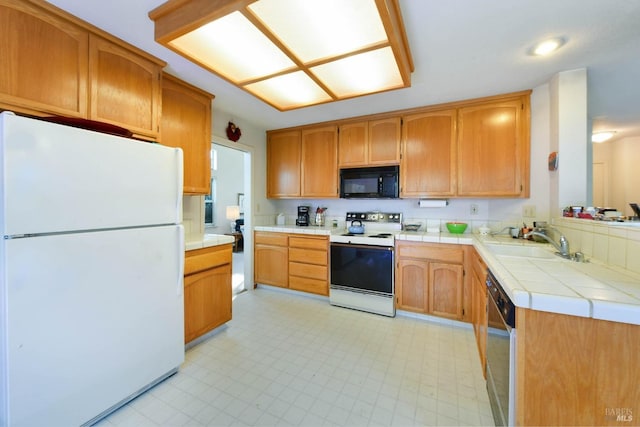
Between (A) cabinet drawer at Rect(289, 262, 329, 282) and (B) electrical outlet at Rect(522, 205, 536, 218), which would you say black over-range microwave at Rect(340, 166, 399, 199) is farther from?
(B) electrical outlet at Rect(522, 205, 536, 218)

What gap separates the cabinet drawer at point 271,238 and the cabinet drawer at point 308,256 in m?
0.17

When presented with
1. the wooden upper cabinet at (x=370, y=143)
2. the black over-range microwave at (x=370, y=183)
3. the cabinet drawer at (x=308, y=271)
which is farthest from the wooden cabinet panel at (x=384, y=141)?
the cabinet drawer at (x=308, y=271)

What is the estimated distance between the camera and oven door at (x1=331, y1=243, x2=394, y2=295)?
2648mm

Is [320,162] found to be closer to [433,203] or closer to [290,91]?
[290,91]

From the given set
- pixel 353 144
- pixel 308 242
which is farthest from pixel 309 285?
pixel 353 144

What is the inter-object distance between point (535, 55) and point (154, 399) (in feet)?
11.3

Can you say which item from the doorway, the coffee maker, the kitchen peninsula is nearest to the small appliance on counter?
the coffee maker

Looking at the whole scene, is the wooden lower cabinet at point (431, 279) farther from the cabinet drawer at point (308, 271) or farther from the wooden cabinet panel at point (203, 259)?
the wooden cabinet panel at point (203, 259)

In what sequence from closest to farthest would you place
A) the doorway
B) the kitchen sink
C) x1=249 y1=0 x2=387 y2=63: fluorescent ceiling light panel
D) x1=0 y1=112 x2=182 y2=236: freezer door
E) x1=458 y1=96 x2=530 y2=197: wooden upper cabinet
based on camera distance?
x1=0 y1=112 x2=182 y2=236: freezer door, x1=249 y1=0 x2=387 y2=63: fluorescent ceiling light panel, the kitchen sink, x1=458 y1=96 x2=530 y2=197: wooden upper cabinet, the doorway

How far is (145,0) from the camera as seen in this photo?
4.38 ft

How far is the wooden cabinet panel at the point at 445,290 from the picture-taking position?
2424mm

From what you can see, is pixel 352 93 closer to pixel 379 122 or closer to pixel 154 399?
pixel 379 122

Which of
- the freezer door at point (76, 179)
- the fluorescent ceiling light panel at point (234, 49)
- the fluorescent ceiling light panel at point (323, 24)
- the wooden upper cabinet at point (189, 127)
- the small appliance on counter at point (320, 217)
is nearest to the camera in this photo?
the freezer door at point (76, 179)

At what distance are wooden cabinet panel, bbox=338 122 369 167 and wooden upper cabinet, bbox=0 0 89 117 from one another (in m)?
2.44
